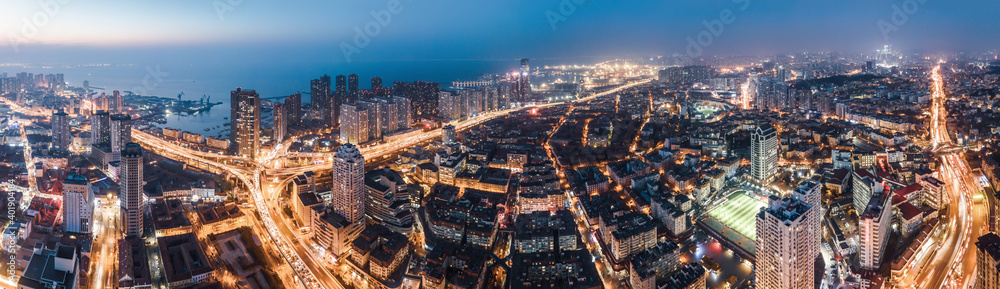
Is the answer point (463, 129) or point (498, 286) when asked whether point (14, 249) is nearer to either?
point (498, 286)

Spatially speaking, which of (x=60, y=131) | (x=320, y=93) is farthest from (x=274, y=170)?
(x=320, y=93)

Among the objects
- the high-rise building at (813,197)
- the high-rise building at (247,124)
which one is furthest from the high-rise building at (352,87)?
the high-rise building at (813,197)

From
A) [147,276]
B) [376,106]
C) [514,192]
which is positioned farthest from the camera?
[376,106]

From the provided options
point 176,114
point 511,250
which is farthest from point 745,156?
point 176,114

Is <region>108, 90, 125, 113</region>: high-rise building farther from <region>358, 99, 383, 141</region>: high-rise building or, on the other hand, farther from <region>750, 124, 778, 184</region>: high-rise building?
<region>750, 124, 778, 184</region>: high-rise building

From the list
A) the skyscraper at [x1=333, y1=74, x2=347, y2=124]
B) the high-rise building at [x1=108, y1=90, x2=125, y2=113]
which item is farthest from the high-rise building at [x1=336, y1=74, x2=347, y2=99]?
the high-rise building at [x1=108, y1=90, x2=125, y2=113]

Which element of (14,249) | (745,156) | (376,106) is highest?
(376,106)
